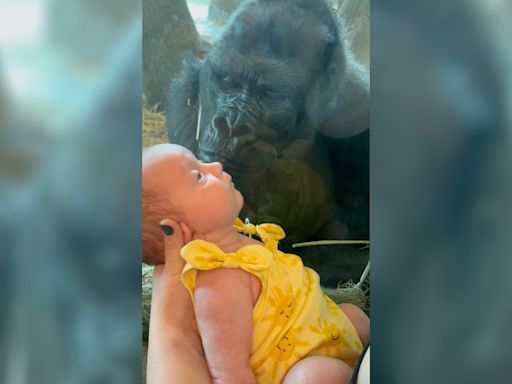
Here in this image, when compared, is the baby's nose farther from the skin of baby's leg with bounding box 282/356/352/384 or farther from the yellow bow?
the skin of baby's leg with bounding box 282/356/352/384

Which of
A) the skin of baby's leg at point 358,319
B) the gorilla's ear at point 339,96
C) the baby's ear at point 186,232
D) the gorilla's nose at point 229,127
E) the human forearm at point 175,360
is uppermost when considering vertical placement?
the gorilla's ear at point 339,96

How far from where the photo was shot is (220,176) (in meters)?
1.03

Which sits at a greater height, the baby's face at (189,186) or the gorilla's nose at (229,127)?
the gorilla's nose at (229,127)

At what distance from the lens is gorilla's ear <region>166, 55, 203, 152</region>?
1025 millimetres

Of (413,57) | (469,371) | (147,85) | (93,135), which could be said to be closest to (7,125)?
(93,135)

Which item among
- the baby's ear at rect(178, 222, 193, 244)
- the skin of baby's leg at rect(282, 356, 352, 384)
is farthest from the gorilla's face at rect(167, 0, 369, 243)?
the skin of baby's leg at rect(282, 356, 352, 384)

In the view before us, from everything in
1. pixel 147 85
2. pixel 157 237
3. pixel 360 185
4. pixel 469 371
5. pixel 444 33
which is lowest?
pixel 469 371

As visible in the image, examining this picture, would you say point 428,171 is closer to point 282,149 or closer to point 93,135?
point 282,149

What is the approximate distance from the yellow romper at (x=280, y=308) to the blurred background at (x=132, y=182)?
9 cm

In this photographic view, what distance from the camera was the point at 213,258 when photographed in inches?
39.2

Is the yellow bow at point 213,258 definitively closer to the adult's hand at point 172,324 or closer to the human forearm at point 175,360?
the adult's hand at point 172,324

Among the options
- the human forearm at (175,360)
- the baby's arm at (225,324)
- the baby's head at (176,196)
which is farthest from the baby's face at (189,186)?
the human forearm at (175,360)

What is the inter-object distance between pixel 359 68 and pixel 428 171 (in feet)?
0.83

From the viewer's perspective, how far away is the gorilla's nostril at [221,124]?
1.05 meters
